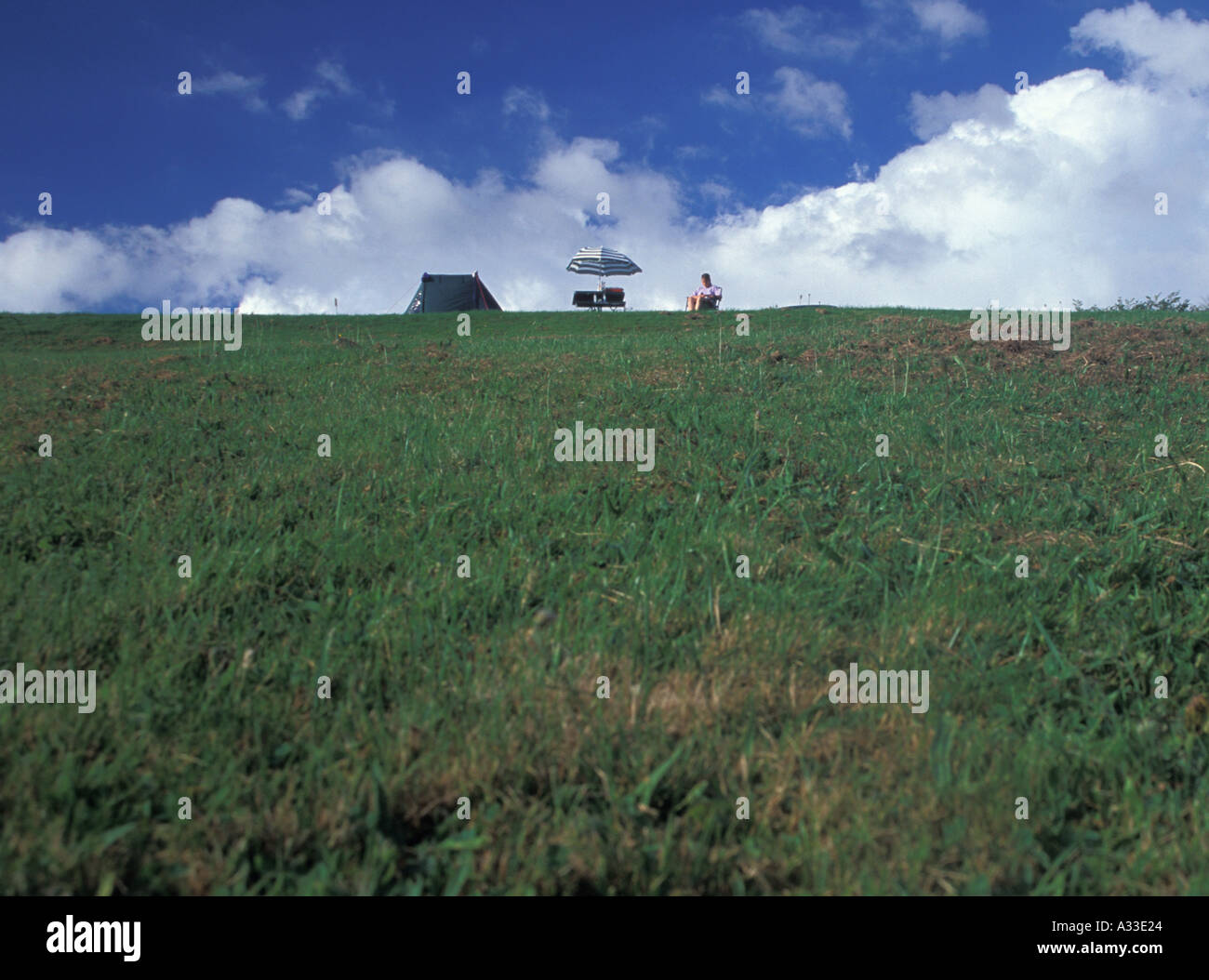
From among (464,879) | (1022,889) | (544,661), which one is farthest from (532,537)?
(1022,889)

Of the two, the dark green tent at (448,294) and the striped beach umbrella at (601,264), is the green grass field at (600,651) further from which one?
the dark green tent at (448,294)

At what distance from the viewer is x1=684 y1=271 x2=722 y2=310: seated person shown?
67.9ft

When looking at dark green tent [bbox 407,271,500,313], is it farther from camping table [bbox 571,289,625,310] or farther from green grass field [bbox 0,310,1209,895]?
green grass field [bbox 0,310,1209,895]

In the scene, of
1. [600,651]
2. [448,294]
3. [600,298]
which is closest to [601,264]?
[600,298]

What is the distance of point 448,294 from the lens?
2850 cm

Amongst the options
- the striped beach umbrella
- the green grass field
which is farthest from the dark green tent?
the green grass field

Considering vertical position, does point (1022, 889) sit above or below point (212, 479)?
below

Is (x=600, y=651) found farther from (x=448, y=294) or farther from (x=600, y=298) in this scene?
(x=448, y=294)

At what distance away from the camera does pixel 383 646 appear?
2.98 m

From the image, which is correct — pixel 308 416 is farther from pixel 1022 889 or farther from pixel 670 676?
pixel 1022 889

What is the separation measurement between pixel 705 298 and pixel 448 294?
38.7 feet

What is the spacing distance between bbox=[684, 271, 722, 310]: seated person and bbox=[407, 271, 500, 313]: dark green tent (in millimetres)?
10284

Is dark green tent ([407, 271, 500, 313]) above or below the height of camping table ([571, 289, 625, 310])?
above
